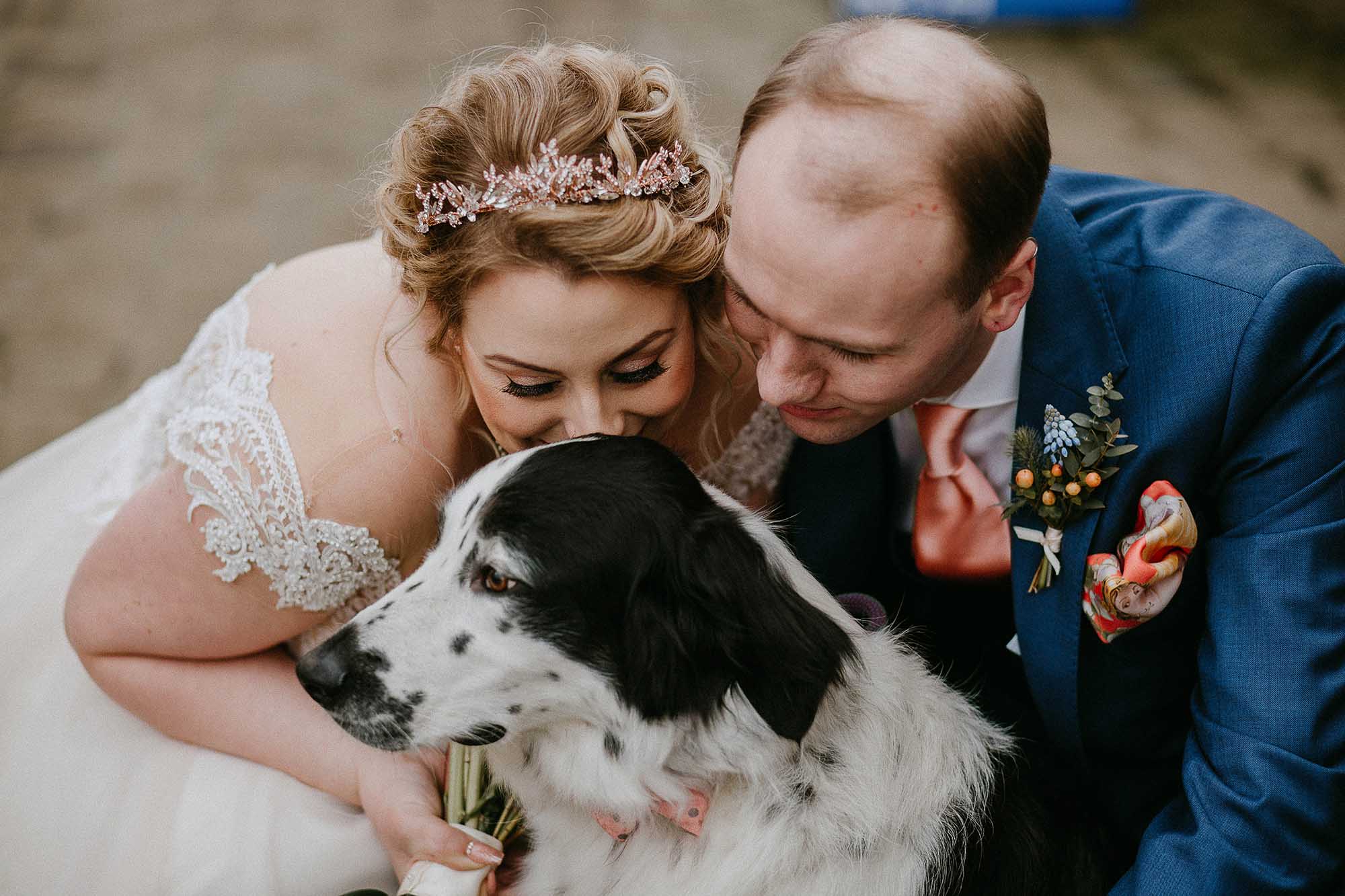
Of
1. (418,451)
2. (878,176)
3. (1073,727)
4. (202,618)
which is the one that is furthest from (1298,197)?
(202,618)

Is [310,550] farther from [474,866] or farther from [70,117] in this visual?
[70,117]

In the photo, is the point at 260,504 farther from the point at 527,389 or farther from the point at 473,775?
the point at 473,775

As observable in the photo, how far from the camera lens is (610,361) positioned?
2.08 meters

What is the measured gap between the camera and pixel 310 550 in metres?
2.22

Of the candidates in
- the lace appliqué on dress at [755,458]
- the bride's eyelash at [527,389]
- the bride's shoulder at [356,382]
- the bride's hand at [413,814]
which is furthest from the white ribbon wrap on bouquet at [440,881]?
the lace appliqué on dress at [755,458]

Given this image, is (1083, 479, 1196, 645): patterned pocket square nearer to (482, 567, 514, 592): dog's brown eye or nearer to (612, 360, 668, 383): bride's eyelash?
(612, 360, 668, 383): bride's eyelash

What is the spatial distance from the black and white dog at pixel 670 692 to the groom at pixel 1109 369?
0.35 m

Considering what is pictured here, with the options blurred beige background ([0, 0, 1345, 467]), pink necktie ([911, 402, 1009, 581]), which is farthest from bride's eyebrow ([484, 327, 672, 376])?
blurred beige background ([0, 0, 1345, 467])

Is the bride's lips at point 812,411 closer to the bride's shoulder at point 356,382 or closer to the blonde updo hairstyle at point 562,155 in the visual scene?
the blonde updo hairstyle at point 562,155

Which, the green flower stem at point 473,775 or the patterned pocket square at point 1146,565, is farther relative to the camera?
the green flower stem at point 473,775

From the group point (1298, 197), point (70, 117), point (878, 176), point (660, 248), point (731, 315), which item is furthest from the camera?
point (70, 117)

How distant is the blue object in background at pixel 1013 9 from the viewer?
6.10m

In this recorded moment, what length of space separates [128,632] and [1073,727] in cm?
206

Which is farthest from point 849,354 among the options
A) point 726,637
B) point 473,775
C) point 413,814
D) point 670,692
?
point 413,814
